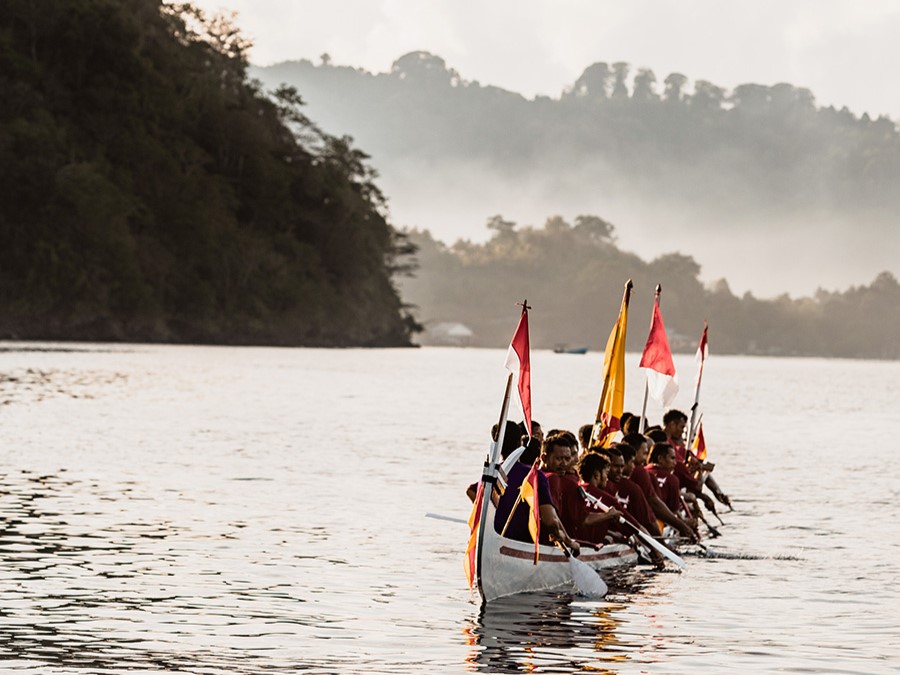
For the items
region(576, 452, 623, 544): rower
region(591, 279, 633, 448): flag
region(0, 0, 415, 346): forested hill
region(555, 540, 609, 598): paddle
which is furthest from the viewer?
region(0, 0, 415, 346): forested hill

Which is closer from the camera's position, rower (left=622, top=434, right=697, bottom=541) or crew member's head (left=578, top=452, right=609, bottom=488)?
crew member's head (left=578, top=452, right=609, bottom=488)

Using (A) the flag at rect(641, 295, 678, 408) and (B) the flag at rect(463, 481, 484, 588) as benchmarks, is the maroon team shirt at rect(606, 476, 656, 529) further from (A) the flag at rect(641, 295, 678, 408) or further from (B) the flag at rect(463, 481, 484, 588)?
(A) the flag at rect(641, 295, 678, 408)

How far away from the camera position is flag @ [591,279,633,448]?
2609 centimetres

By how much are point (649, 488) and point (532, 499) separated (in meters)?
5.37

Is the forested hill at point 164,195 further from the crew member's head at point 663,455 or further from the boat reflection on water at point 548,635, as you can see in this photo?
the boat reflection on water at point 548,635

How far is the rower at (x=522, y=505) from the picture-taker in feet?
61.0

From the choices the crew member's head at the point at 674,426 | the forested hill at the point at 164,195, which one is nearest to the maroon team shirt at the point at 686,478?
the crew member's head at the point at 674,426

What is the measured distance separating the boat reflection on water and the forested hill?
366 ft

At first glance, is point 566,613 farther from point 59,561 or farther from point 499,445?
point 59,561

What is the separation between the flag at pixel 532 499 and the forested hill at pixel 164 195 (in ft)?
367

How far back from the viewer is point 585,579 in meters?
20.0

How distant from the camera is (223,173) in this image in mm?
159125

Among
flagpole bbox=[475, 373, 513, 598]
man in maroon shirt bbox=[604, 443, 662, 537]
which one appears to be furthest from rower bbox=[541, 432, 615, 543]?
man in maroon shirt bbox=[604, 443, 662, 537]

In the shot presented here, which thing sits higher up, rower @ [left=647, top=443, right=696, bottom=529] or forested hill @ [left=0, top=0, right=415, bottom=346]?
forested hill @ [left=0, top=0, right=415, bottom=346]
